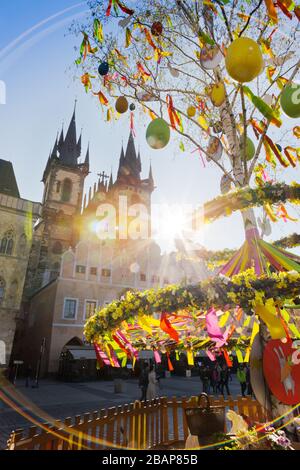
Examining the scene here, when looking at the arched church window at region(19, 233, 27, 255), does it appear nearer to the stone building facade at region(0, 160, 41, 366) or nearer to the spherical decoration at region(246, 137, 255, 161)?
the stone building facade at region(0, 160, 41, 366)

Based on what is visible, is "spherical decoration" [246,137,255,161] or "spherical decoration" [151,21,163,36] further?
"spherical decoration" [246,137,255,161]

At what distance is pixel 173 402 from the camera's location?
6.12 metres

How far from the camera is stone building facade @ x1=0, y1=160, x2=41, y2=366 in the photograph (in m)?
25.2

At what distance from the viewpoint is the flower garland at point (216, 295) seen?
3070 mm

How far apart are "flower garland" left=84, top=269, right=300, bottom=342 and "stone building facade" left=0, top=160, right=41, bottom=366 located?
999 inches

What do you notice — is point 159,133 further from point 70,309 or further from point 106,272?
point 106,272

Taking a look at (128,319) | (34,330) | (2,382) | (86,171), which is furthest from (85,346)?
(86,171)

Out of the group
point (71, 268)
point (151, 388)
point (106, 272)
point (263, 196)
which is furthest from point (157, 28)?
point (106, 272)

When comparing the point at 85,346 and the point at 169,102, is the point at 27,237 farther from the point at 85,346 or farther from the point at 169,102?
the point at 169,102

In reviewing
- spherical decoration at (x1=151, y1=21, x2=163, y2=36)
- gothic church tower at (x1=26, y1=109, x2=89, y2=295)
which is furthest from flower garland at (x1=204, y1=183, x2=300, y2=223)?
gothic church tower at (x1=26, y1=109, x2=89, y2=295)

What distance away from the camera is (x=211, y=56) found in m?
4.68

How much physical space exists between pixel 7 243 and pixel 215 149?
26.1 m

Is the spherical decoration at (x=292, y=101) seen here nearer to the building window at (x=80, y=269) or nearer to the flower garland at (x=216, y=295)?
the flower garland at (x=216, y=295)
